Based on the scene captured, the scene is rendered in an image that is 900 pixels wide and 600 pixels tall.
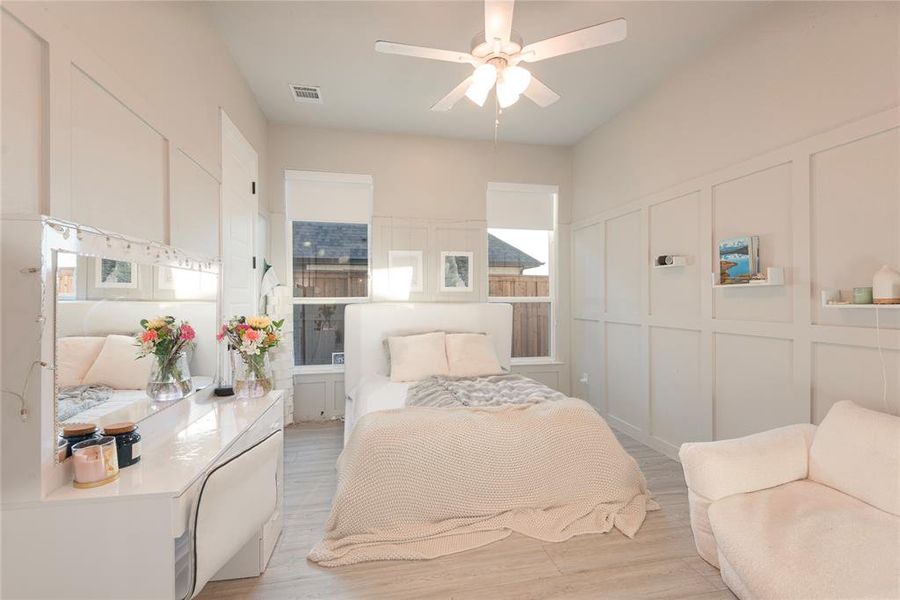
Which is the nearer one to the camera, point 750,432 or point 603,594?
point 603,594

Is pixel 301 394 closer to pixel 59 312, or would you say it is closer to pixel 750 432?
pixel 59 312

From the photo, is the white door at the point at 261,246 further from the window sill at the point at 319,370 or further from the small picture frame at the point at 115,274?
the small picture frame at the point at 115,274

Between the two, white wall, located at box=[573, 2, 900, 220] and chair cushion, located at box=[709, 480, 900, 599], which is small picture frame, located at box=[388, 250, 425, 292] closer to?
white wall, located at box=[573, 2, 900, 220]

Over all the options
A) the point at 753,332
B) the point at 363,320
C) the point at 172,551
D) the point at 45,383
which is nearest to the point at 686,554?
the point at 753,332

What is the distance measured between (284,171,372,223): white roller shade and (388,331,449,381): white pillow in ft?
4.77

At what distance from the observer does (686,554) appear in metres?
2.00

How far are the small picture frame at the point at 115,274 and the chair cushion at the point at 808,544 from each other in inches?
100

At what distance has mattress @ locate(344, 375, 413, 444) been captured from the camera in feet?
8.98

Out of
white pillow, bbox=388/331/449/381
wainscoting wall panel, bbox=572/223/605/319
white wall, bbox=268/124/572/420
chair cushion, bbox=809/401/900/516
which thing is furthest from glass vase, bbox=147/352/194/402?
wainscoting wall panel, bbox=572/223/605/319

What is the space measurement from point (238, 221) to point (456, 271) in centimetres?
220

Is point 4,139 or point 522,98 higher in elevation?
point 522,98

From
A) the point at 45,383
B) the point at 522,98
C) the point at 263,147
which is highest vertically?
the point at 522,98

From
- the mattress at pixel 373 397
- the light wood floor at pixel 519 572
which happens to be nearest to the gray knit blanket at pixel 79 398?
the light wood floor at pixel 519 572

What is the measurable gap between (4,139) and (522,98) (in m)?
3.34
